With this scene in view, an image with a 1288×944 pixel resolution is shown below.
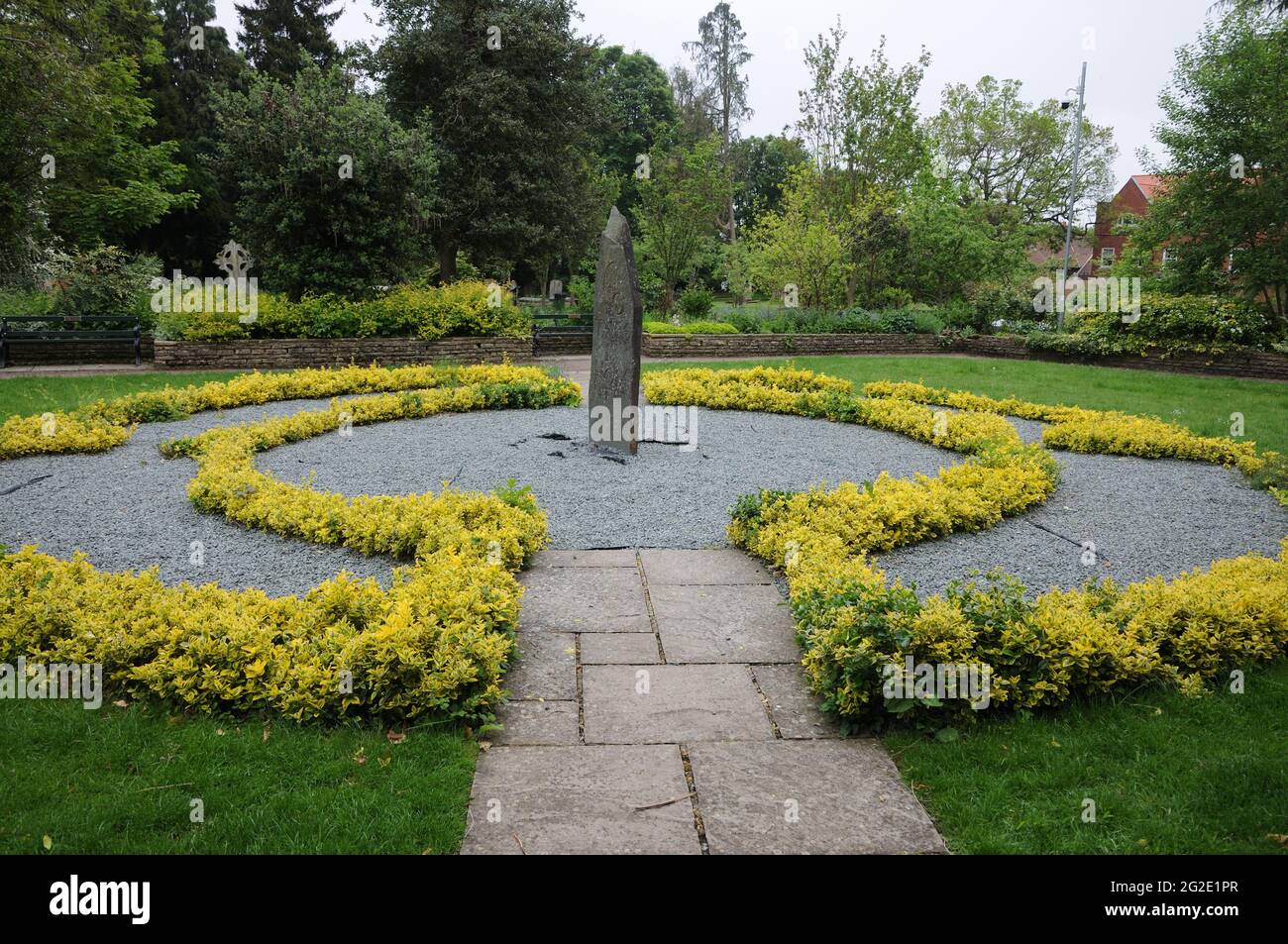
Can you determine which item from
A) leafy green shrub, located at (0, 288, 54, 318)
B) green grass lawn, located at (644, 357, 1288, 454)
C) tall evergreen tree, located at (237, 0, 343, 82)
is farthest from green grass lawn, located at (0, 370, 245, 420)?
tall evergreen tree, located at (237, 0, 343, 82)

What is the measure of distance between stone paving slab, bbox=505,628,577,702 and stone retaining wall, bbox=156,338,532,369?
10.2m

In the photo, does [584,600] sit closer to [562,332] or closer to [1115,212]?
[562,332]

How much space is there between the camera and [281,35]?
1209 inches

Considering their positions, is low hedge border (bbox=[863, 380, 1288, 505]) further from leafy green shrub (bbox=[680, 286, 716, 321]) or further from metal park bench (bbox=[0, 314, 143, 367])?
metal park bench (bbox=[0, 314, 143, 367])

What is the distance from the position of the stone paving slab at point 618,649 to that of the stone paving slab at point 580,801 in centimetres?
74

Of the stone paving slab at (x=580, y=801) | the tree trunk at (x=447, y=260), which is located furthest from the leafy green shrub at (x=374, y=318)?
the stone paving slab at (x=580, y=801)

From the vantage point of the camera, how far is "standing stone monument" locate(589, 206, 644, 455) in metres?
7.79

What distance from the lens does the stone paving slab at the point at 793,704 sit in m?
3.36

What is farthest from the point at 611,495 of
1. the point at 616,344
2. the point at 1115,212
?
the point at 1115,212

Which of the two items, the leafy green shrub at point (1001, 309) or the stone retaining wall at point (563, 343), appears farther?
the leafy green shrub at point (1001, 309)

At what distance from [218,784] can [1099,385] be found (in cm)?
1405

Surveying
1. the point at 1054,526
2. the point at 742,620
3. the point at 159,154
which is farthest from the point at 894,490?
the point at 159,154

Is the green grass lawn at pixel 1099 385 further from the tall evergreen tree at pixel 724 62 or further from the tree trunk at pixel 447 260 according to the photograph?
the tall evergreen tree at pixel 724 62
